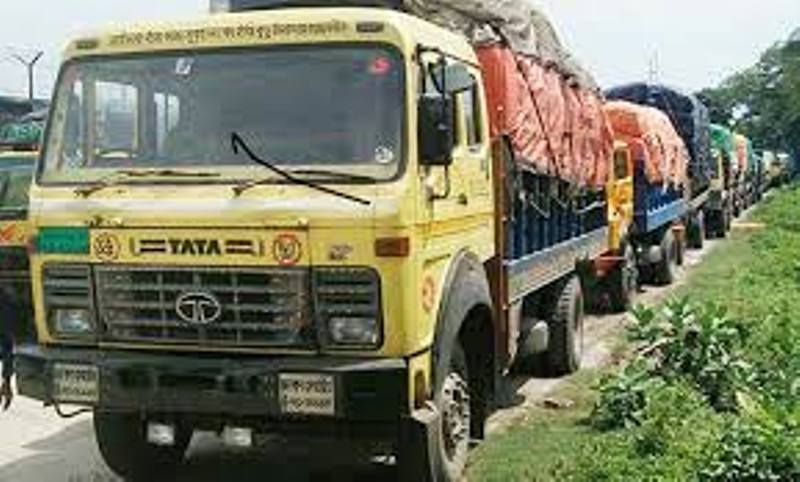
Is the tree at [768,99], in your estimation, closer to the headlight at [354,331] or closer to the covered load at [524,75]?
the covered load at [524,75]

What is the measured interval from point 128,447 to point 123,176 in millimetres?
1839

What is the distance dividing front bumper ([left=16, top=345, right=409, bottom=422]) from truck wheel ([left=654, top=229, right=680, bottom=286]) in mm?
13396

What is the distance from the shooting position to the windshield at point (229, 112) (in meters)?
6.48

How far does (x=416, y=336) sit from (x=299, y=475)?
2027 millimetres

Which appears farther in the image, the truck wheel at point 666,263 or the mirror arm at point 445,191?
the truck wheel at point 666,263

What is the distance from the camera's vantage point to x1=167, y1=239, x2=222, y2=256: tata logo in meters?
6.39

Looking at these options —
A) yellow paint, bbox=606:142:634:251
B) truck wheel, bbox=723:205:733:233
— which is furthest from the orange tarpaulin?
truck wheel, bbox=723:205:733:233

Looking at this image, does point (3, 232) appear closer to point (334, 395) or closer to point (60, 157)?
point (60, 157)

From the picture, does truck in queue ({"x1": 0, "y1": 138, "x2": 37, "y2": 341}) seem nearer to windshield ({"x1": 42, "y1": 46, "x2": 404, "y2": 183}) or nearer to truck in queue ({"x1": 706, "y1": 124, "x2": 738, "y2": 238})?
windshield ({"x1": 42, "y1": 46, "x2": 404, "y2": 183})

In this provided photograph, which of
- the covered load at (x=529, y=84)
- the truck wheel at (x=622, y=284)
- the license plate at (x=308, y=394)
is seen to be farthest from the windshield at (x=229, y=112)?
the truck wheel at (x=622, y=284)

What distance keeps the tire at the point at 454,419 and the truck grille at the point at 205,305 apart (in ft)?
3.19

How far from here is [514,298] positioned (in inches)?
342

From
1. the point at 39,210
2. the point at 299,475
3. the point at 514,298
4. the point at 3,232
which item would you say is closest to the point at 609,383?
the point at 514,298

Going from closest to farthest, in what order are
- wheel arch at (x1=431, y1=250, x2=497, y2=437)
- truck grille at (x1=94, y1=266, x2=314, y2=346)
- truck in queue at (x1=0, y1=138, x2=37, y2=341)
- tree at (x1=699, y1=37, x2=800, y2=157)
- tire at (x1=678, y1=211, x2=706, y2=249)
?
truck grille at (x1=94, y1=266, x2=314, y2=346) < wheel arch at (x1=431, y1=250, x2=497, y2=437) < truck in queue at (x1=0, y1=138, x2=37, y2=341) < tire at (x1=678, y1=211, x2=706, y2=249) < tree at (x1=699, y1=37, x2=800, y2=157)
